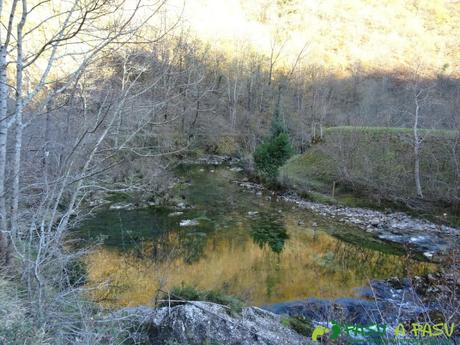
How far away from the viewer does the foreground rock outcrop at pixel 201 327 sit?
Answer: 4.01 metres

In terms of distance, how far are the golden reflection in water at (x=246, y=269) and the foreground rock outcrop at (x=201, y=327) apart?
1796mm

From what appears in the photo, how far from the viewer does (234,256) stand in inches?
364

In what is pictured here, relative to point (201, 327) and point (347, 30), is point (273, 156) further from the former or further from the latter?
point (347, 30)

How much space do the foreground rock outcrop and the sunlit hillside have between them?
34.0 metres

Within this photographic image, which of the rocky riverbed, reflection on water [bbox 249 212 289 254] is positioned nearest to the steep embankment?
the rocky riverbed

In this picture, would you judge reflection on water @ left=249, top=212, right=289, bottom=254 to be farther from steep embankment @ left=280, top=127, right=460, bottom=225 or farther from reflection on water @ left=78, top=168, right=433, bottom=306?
steep embankment @ left=280, top=127, right=460, bottom=225

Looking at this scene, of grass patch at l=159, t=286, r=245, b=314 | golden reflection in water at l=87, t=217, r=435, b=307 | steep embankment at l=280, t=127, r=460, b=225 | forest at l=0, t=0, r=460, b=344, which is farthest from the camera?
steep embankment at l=280, t=127, r=460, b=225

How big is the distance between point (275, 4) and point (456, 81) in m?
48.2

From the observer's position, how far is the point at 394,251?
411 inches

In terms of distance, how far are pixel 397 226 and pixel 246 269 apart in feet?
23.6

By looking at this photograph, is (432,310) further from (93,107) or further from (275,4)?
(275,4)

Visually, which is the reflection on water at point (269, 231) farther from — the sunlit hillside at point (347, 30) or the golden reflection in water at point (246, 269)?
the sunlit hillside at point (347, 30)

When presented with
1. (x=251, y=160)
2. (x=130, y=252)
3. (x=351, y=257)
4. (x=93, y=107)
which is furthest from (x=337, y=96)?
(x=93, y=107)

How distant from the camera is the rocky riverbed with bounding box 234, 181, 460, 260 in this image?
35.7 feet
